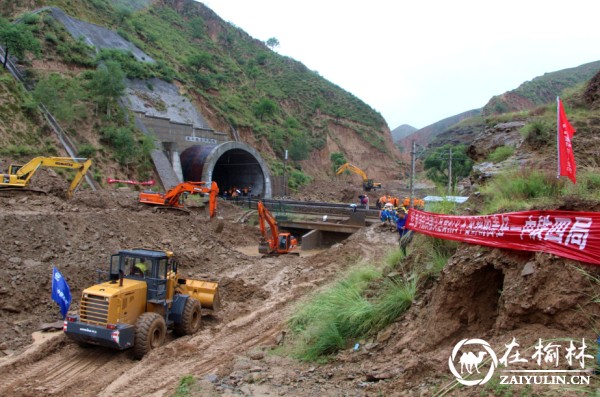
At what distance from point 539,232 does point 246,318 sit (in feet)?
27.9

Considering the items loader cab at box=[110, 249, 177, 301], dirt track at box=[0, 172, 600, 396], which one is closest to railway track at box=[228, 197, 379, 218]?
dirt track at box=[0, 172, 600, 396]

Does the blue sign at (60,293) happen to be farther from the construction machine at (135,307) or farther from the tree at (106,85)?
the tree at (106,85)

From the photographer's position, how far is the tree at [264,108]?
58841mm

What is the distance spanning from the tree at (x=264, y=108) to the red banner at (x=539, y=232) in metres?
53.5

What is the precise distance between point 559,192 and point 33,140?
28211 mm

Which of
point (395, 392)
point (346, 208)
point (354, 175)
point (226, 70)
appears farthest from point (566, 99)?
point (226, 70)

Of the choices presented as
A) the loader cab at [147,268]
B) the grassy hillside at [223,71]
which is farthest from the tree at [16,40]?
the loader cab at [147,268]

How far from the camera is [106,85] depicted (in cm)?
3278

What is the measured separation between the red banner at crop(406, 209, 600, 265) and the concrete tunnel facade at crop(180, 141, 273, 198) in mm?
29151

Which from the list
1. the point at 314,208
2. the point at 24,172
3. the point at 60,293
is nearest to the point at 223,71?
the point at 314,208

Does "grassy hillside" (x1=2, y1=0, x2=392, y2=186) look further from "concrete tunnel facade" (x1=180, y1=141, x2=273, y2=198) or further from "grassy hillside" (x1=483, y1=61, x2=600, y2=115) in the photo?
"grassy hillside" (x1=483, y1=61, x2=600, y2=115)

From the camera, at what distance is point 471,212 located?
8.00 metres

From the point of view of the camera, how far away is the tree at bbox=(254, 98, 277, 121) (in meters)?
58.8

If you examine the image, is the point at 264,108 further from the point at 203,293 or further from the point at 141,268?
the point at 141,268
